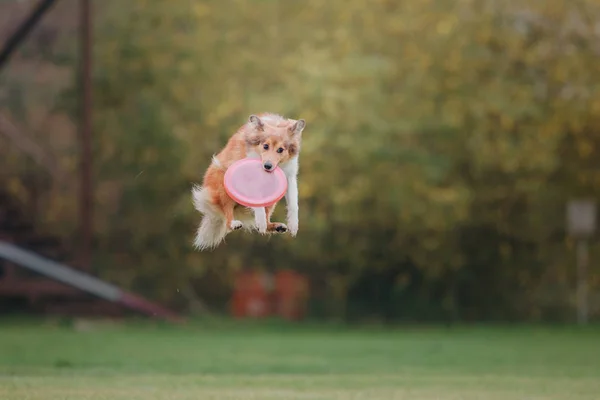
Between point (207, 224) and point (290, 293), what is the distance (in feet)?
53.9

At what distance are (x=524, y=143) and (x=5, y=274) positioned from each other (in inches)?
384

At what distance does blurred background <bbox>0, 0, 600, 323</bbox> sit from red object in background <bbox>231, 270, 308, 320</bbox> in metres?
0.04

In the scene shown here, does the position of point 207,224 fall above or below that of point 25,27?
below

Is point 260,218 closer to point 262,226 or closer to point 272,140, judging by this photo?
point 262,226

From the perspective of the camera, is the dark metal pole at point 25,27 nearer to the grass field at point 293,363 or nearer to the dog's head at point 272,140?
the grass field at point 293,363

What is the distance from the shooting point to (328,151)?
78.8ft

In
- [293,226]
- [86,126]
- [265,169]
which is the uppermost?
[86,126]

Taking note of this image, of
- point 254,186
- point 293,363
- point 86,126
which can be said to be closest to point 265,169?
point 254,186

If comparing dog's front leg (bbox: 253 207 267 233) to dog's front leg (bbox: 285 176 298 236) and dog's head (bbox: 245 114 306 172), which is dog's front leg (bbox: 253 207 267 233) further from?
dog's head (bbox: 245 114 306 172)

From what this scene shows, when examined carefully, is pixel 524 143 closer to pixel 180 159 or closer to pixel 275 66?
pixel 275 66

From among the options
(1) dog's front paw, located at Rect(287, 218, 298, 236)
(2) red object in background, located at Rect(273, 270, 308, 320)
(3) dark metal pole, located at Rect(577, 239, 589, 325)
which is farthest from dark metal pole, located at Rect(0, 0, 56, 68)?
(1) dog's front paw, located at Rect(287, 218, 298, 236)

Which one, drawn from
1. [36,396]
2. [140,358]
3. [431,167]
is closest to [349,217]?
[431,167]

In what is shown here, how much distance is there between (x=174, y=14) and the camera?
24281 mm

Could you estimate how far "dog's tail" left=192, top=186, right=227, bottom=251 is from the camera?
9180 millimetres
